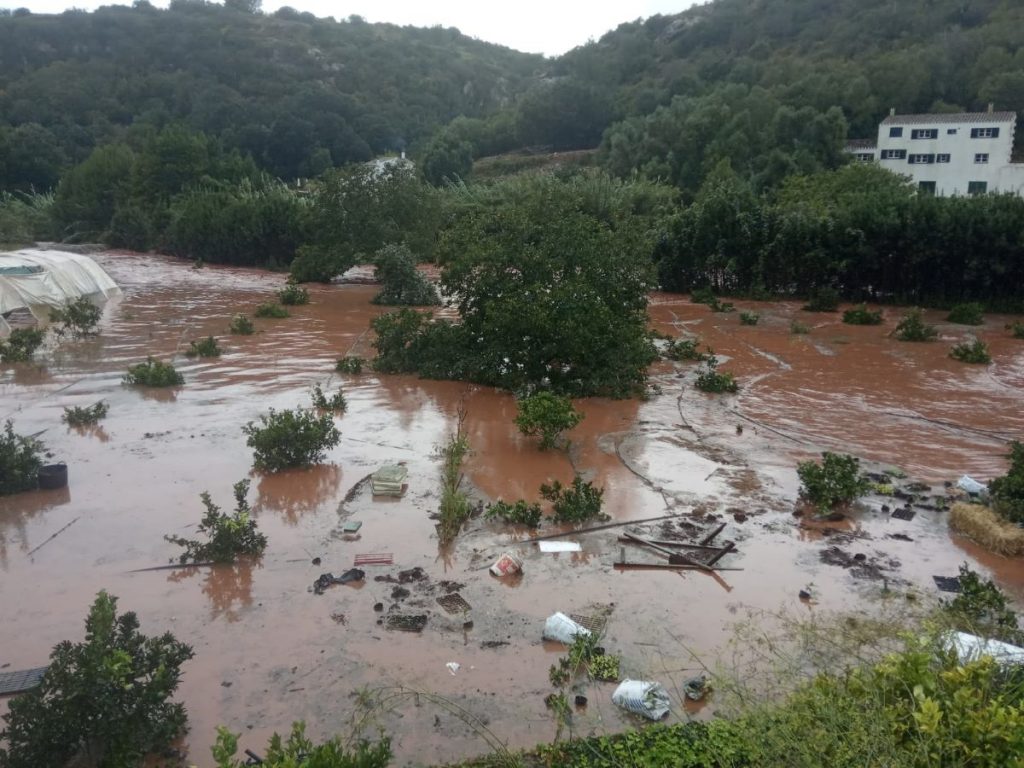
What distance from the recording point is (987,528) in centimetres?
663

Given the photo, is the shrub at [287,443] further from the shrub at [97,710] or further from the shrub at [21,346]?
the shrub at [21,346]

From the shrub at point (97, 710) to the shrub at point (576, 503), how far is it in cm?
354

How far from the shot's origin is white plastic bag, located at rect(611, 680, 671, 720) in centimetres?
447

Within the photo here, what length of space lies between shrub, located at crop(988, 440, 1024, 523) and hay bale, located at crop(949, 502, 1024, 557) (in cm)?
7

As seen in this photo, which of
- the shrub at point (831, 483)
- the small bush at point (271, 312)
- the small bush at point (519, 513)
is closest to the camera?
the small bush at point (519, 513)

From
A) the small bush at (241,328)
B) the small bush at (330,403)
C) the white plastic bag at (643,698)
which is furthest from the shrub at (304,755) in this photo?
the small bush at (241,328)

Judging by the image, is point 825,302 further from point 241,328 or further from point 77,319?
point 77,319

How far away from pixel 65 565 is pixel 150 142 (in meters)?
39.7

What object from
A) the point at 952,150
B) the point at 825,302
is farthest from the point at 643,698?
the point at 952,150

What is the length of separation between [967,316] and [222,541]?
17.3 meters

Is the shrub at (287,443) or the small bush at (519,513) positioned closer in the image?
the small bush at (519,513)

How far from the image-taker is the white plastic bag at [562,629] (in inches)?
205

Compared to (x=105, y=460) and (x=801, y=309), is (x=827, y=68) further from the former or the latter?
(x=105, y=460)

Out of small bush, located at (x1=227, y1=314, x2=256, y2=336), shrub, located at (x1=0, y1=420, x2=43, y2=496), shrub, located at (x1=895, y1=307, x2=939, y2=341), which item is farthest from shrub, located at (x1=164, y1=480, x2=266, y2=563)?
shrub, located at (x1=895, y1=307, x2=939, y2=341)
